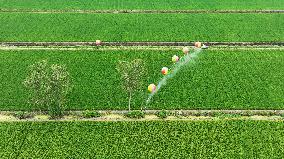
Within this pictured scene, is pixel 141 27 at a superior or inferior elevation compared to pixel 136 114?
superior

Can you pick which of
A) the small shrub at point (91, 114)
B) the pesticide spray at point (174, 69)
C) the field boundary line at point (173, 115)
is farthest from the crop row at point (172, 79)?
the small shrub at point (91, 114)

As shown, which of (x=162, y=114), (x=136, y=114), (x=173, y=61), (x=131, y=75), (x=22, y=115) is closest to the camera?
(x=131, y=75)

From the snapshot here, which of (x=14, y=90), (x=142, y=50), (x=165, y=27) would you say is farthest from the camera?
(x=165, y=27)

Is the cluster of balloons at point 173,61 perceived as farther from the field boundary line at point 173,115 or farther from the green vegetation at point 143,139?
the green vegetation at point 143,139

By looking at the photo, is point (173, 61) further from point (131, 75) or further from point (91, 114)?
point (91, 114)

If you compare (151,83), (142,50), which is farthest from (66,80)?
(142,50)

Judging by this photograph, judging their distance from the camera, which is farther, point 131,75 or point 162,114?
point 162,114

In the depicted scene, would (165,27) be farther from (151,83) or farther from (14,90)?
(14,90)

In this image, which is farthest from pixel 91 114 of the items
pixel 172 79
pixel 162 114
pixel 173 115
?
pixel 172 79
